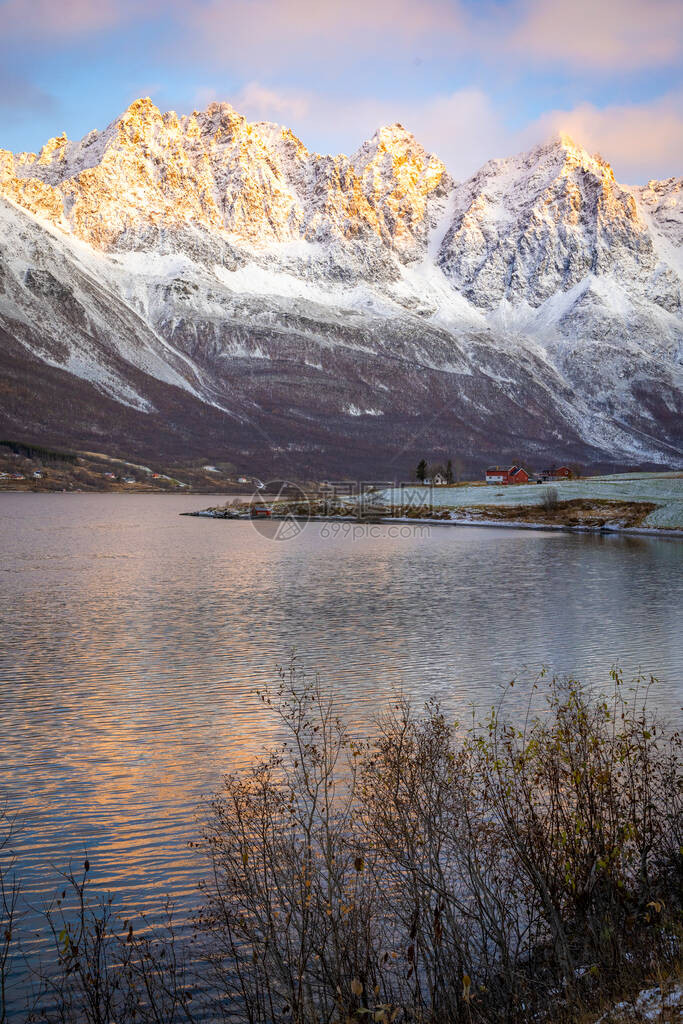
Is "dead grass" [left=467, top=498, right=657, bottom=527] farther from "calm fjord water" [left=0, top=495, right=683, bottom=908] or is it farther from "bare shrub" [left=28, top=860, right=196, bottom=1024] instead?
"bare shrub" [left=28, top=860, right=196, bottom=1024]

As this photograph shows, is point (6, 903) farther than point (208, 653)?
No

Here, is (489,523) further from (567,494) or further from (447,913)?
(447,913)

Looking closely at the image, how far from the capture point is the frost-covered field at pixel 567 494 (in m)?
144

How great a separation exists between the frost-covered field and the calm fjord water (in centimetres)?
5921

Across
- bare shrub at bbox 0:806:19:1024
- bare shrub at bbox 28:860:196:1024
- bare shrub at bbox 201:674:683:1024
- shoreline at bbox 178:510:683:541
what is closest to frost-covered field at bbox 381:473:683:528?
shoreline at bbox 178:510:683:541

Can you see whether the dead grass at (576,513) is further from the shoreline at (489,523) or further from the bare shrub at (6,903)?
the bare shrub at (6,903)

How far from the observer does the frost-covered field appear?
14388cm

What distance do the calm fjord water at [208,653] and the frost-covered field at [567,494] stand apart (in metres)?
59.2

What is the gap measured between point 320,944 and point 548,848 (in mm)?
4356

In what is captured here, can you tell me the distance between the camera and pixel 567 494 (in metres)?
163

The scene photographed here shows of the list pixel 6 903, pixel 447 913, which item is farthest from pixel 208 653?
pixel 447 913

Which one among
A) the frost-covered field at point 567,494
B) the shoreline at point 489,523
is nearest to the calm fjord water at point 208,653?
the shoreline at point 489,523

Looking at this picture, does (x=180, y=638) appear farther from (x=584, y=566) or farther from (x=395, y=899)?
(x=584, y=566)

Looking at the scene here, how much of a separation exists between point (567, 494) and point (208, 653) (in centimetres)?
13343
